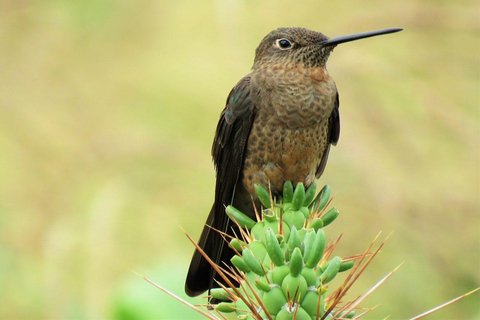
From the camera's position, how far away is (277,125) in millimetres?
3027

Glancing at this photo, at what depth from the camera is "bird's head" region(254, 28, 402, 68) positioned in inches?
122

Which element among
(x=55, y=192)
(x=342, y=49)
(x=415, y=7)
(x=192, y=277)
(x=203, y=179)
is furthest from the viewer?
(x=203, y=179)

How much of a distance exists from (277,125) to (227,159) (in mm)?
315

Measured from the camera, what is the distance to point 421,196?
416cm

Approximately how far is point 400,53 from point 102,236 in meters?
2.46

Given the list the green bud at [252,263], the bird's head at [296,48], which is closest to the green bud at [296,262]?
the green bud at [252,263]

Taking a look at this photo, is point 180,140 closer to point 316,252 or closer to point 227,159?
point 227,159

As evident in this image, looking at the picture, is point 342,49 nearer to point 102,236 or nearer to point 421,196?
point 421,196

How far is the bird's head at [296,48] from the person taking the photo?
10.2 ft

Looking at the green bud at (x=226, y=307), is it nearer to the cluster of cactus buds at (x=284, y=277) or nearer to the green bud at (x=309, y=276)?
the cluster of cactus buds at (x=284, y=277)

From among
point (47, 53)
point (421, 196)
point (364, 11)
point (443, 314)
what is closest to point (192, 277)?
point (421, 196)

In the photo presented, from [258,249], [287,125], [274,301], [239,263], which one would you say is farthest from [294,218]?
[287,125]

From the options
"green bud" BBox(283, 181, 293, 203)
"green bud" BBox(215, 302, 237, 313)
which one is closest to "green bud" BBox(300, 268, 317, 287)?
"green bud" BBox(215, 302, 237, 313)

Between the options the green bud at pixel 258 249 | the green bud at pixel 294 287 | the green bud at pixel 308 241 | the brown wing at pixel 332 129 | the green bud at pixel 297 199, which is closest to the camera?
the green bud at pixel 294 287
